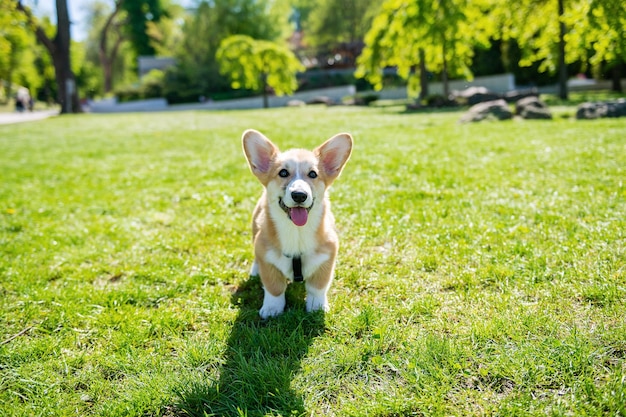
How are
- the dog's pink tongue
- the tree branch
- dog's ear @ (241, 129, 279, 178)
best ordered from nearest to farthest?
1. the dog's pink tongue
2. dog's ear @ (241, 129, 279, 178)
3. the tree branch

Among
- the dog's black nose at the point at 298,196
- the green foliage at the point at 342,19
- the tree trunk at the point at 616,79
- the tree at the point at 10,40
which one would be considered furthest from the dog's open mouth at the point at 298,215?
the green foliage at the point at 342,19

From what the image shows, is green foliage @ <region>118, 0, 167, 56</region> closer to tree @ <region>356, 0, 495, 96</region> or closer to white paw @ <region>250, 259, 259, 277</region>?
tree @ <region>356, 0, 495, 96</region>

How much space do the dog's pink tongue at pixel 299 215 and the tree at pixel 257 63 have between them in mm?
28613

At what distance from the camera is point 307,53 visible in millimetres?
50812

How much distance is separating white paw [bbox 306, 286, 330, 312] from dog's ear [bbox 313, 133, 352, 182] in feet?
2.99

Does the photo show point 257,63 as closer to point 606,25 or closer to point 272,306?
point 606,25

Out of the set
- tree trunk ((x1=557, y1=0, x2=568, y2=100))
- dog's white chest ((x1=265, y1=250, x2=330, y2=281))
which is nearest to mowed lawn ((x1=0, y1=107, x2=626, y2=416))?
dog's white chest ((x1=265, y1=250, x2=330, y2=281))

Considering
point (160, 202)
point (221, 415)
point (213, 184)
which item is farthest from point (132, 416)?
point (213, 184)

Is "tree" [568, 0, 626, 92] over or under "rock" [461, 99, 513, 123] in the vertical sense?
over

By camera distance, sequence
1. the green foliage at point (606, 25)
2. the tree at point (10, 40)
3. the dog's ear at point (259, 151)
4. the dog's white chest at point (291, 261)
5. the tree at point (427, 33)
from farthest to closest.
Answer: the tree at point (10, 40)
the tree at point (427, 33)
the green foliage at point (606, 25)
the dog's ear at point (259, 151)
the dog's white chest at point (291, 261)

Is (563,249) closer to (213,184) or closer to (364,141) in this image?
(213,184)

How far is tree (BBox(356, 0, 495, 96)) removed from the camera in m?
19.2

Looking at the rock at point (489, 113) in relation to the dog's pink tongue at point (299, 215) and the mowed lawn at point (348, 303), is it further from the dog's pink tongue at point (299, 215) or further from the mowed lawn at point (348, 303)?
the dog's pink tongue at point (299, 215)

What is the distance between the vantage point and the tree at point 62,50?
25.6 metres
